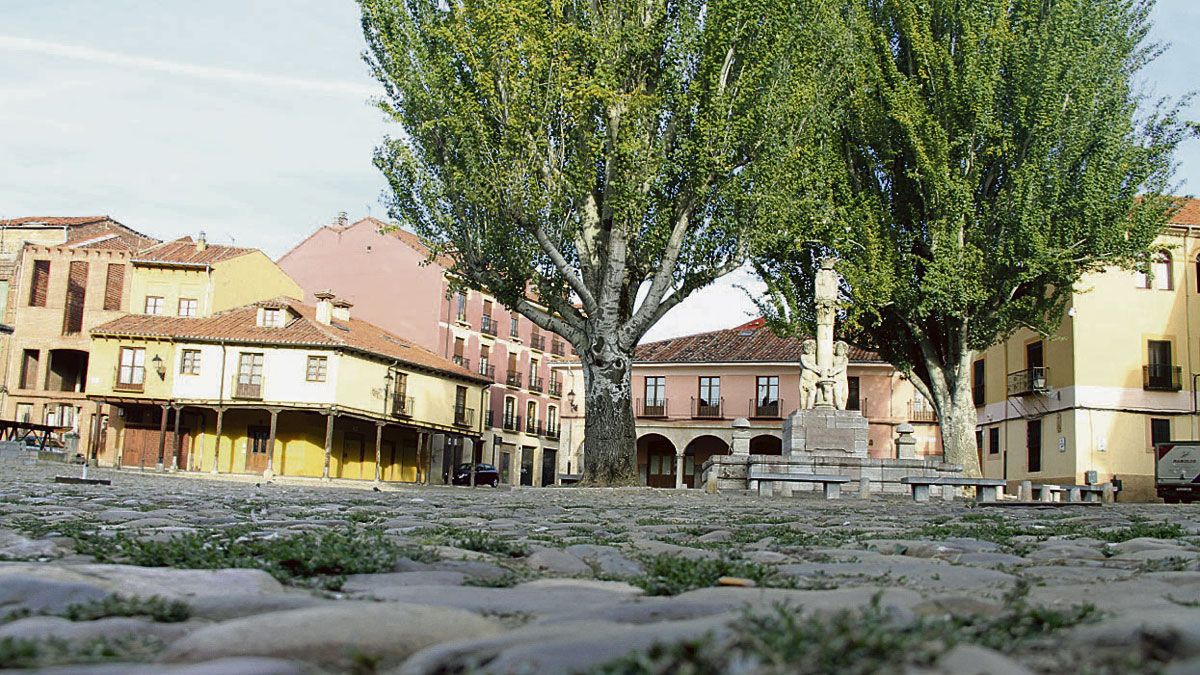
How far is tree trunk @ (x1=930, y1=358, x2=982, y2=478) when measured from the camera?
26438mm

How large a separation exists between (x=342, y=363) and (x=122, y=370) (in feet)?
29.7

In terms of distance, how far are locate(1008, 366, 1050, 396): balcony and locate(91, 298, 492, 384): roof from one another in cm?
2380

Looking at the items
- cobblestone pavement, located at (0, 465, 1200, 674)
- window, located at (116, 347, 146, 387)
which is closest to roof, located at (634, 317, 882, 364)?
window, located at (116, 347, 146, 387)

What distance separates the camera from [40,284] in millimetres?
53406

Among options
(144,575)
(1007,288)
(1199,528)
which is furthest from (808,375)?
(144,575)

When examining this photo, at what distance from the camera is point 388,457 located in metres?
50.5

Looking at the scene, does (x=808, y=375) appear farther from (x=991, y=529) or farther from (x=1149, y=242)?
(x=991, y=529)

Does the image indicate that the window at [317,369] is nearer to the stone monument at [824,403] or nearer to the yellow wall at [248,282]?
the yellow wall at [248,282]

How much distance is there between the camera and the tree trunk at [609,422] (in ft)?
67.1

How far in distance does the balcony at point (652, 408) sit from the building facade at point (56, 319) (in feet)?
77.1

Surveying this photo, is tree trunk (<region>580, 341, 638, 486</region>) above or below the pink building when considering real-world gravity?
below

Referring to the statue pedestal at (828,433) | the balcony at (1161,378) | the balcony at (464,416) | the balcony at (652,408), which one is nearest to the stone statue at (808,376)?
the statue pedestal at (828,433)

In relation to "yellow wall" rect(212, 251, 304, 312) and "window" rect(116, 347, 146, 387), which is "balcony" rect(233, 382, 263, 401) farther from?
"yellow wall" rect(212, 251, 304, 312)

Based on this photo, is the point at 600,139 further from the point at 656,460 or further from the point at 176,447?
the point at 656,460
